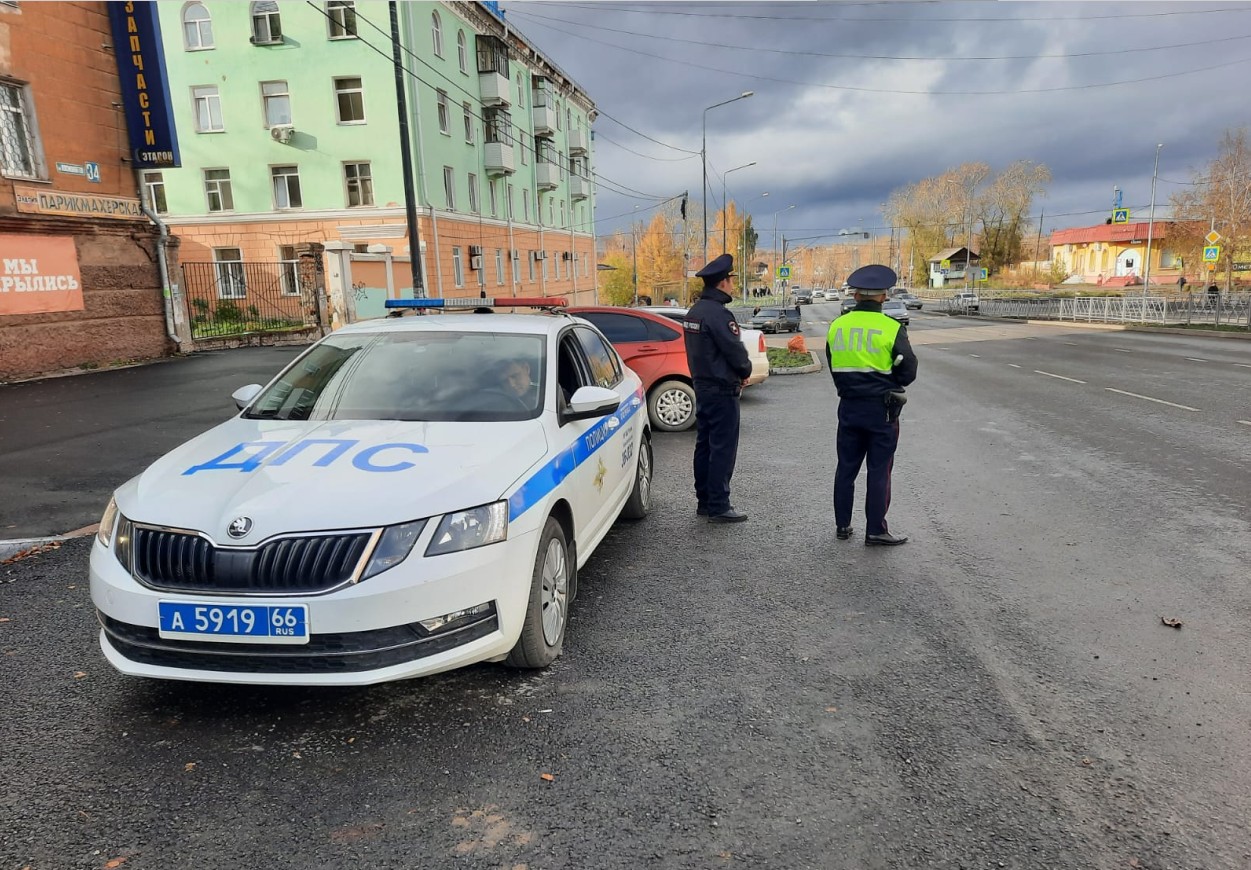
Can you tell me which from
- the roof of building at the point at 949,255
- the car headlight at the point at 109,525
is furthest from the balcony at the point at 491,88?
the roof of building at the point at 949,255

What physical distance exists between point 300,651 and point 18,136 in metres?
16.5

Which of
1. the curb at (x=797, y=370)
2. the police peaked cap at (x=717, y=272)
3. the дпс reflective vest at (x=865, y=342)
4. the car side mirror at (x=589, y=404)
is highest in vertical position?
the police peaked cap at (x=717, y=272)

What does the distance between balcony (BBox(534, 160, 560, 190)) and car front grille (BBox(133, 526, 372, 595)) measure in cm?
4259

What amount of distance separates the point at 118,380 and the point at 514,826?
1470cm

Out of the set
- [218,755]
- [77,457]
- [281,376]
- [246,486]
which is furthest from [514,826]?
[77,457]

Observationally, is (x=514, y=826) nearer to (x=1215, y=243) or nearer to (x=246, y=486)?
(x=246, y=486)

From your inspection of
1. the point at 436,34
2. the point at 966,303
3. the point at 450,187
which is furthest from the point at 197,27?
the point at 966,303

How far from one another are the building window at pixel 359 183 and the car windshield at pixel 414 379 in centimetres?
2727

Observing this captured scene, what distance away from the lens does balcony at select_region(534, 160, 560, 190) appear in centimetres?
4278

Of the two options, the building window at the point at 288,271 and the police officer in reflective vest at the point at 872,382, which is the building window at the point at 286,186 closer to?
the building window at the point at 288,271

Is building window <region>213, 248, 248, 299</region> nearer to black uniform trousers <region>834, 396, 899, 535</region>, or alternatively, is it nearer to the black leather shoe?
black uniform trousers <region>834, 396, 899, 535</region>

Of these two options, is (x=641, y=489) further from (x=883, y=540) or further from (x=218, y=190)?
(x=218, y=190)

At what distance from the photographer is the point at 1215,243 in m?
29.4

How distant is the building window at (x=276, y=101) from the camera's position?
94.7 feet
